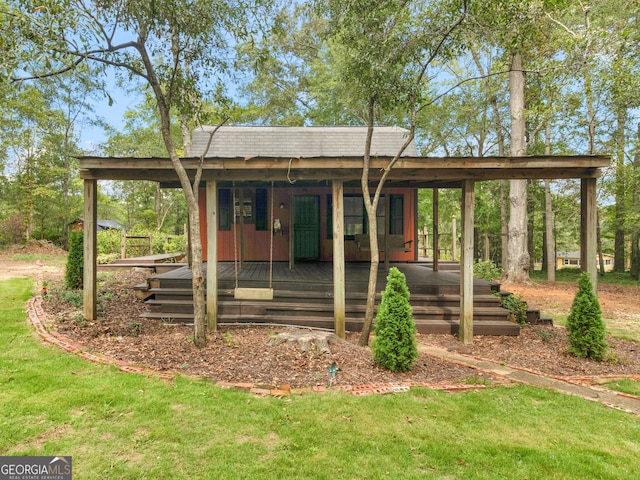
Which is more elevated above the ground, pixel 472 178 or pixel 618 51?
pixel 618 51

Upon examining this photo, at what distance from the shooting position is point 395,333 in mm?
3807

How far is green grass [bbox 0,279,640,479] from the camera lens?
86.1 inches

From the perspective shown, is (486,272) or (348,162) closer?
(348,162)

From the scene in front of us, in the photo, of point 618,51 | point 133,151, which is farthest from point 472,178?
point 133,151

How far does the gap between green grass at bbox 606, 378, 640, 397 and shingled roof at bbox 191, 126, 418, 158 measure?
273 inches

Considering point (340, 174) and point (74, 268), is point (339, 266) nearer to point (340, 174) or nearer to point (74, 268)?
point (340, 174)

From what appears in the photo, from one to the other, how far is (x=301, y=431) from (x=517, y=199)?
11579 millimetres

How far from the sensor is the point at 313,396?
3.16 m

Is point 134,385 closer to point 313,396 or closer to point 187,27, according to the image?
point 313,396

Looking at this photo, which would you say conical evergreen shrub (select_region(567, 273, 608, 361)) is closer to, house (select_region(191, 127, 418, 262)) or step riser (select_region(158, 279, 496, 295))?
step riser (select_region(158, 279, 496, 295))

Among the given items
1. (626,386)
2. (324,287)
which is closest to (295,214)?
(324,287)

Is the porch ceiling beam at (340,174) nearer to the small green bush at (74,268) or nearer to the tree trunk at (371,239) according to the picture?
the tree trunk at (371,239)

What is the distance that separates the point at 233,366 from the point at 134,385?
3.33 feet

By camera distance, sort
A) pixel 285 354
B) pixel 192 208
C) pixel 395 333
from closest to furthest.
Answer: pixel 395 333 → pixel 285 354 → pixel 192 208
